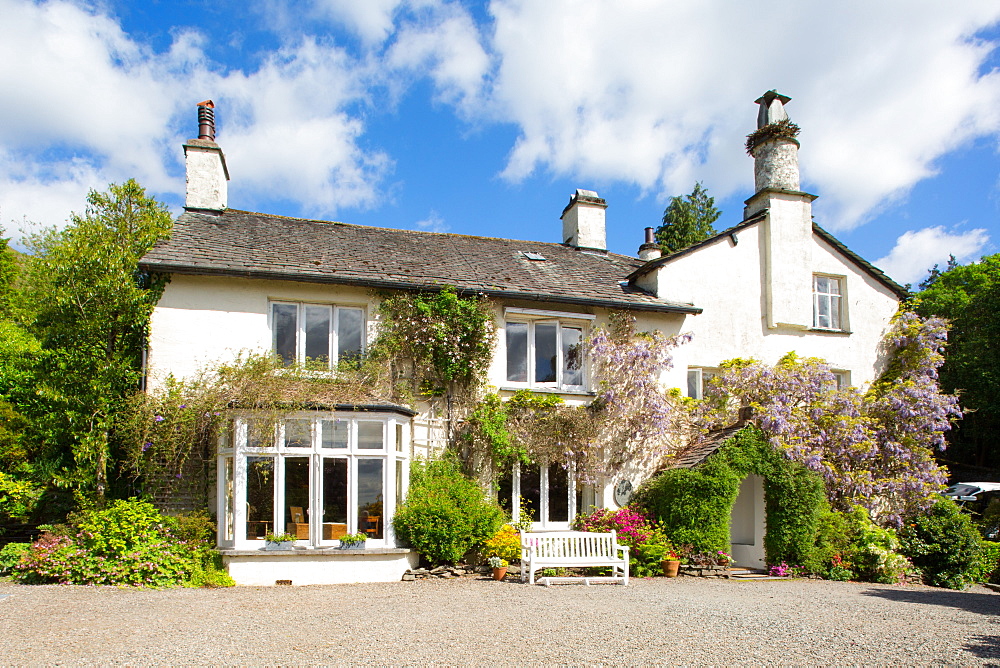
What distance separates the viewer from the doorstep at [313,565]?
12188 millimetres

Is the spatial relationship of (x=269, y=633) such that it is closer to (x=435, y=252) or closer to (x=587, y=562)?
(x=587, y=562)

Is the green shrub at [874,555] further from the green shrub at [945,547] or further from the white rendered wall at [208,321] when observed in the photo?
the white rendered wall at [208,321]

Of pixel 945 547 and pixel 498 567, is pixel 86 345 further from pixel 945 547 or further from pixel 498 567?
pixel 945 547

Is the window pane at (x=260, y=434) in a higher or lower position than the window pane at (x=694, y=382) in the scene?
lower

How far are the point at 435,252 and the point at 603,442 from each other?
5.99 metres

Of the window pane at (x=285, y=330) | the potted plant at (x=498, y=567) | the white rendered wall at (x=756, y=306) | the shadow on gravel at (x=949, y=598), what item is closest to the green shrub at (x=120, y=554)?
the window pane at (x=285, y=330)

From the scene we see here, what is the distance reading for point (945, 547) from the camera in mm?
15336

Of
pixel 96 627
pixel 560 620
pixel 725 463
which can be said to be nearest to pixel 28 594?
pixel 96 627

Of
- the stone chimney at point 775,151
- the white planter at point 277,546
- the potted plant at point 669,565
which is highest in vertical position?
the stone chimney at point 775,151

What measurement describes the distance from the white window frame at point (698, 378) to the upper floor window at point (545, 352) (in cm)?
309

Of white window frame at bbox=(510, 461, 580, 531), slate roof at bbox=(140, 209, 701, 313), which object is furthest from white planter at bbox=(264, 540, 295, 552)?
slate roof at bbox=(140, 209, 701, 313)

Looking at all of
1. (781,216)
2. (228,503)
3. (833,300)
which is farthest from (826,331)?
(228,503)

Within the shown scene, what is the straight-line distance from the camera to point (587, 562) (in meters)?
12.5

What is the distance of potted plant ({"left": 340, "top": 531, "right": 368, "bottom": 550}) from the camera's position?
12.7 metres
